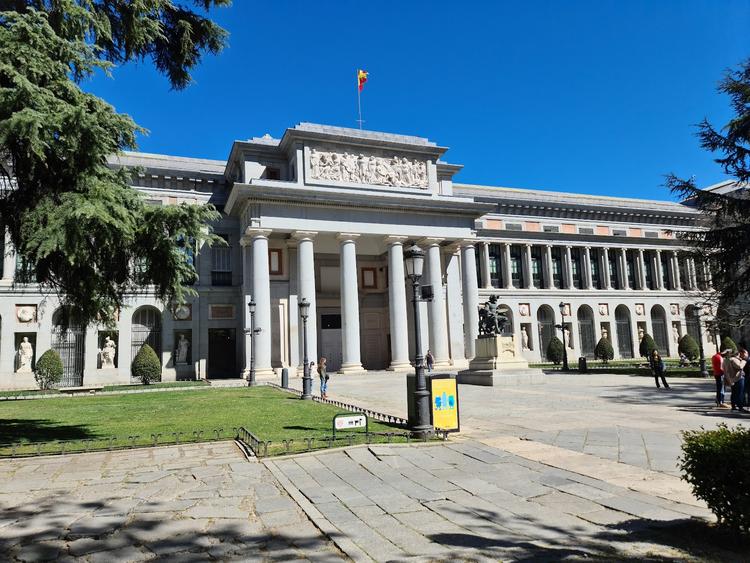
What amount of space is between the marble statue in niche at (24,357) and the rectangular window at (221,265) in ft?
40.5

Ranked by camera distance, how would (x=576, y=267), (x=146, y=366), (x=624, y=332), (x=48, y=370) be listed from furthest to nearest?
(x=624, y=332), (x=576, y=267), (x=146, y=366), (x=48, y=370)

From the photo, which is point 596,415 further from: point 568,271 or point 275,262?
point 568,271

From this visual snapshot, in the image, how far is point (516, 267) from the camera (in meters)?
53.4


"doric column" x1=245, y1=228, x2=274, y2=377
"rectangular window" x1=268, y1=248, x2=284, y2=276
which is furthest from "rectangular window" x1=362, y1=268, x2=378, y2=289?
"doric column" x1=245, y1=228, x2=274, y2=377

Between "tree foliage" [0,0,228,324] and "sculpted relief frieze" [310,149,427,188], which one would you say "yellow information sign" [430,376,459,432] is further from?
"sculpted relief frieze" [310,149,427,188]

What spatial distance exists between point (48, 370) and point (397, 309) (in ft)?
72.1

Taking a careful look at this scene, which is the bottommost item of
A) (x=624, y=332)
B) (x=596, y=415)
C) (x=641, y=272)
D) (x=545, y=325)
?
(x=596, y=415)

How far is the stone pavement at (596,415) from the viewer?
349 inches

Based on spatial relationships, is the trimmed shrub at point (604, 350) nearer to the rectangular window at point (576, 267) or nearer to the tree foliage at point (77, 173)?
the rectangular window at point (576, 267)

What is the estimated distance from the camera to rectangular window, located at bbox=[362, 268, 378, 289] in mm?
41594

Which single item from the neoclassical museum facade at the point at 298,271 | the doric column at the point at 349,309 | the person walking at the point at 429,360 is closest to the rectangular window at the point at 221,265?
the neoclassical museum facade at the point at 298,271

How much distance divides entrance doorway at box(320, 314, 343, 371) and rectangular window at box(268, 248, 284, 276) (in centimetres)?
573

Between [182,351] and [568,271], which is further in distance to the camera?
[568,271]

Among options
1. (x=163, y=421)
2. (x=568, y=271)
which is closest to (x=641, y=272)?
(x=568, y=271)
